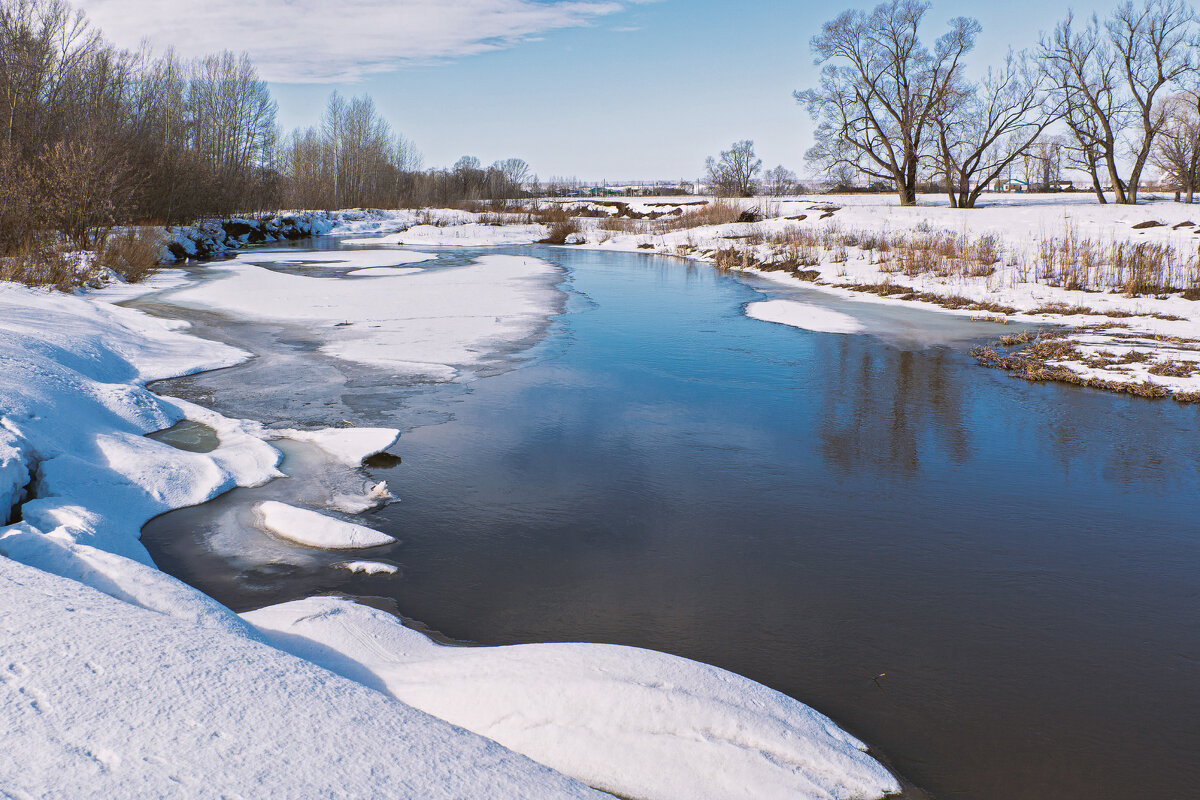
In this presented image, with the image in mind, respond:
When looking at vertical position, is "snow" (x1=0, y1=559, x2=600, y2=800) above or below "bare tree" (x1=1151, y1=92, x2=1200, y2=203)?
below

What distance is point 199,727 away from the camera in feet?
7.90

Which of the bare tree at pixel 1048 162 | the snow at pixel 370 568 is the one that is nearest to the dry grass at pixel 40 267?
the snow at pixel 370 568

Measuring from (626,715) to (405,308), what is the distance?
12.9m

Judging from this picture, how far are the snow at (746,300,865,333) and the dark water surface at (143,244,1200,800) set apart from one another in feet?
14.8

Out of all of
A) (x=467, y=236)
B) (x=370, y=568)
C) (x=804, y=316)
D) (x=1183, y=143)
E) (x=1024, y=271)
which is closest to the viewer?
(x=370, y=568)

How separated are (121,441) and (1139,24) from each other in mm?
39624

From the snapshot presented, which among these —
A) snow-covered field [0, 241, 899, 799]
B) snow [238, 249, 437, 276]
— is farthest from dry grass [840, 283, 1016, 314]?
snow-covered field [0, 241, 899, 799]

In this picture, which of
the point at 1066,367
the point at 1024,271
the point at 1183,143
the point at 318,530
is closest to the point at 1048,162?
the point at 1183,143

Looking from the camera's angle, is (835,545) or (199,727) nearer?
(199,727)

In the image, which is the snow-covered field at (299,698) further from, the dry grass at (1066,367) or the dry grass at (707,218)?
the dry grass at (707,218)

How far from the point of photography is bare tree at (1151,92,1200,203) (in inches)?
1298

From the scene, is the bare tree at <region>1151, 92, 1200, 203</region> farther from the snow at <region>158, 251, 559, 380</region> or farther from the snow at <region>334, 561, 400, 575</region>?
the snow at <region>334, 561, 400, 575</region>

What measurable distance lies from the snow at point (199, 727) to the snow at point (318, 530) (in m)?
1.97

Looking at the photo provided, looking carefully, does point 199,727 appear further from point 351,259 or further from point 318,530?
point 351,259
